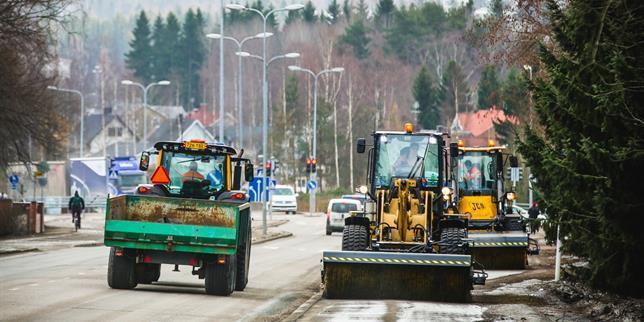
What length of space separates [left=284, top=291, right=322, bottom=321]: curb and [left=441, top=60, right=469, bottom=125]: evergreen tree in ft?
241

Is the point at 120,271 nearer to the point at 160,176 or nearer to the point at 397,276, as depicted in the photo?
the point at 160,176

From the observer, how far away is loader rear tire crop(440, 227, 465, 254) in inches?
865

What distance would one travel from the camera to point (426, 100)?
105m

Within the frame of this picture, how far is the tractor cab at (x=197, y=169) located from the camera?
2342cm

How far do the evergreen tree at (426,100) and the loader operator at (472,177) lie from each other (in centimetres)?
6977

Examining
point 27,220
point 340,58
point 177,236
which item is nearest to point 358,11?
point 340,58

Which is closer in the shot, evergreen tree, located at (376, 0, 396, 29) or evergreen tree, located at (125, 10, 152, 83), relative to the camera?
evergreen tree, located at (376, 0, 396, 29)

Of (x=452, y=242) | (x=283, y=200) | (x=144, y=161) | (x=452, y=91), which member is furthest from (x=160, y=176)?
(x=452, y=91)

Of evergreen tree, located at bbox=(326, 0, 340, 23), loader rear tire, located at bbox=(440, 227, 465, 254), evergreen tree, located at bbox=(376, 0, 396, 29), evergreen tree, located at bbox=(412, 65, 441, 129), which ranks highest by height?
evergreen tree, located at bbox=(326, 0, 340, 23)

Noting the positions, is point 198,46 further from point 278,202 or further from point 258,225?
point 258,225

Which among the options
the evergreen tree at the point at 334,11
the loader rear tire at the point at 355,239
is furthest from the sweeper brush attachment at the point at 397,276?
the evergreen tree at the point at 334,11

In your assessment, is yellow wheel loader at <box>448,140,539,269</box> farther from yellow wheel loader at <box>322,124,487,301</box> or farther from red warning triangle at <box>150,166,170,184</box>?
red warning triangle at <box>150,166,170,184</box>

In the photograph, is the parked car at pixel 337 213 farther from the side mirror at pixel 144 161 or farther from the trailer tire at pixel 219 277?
the trailer tire at pixel 219 277

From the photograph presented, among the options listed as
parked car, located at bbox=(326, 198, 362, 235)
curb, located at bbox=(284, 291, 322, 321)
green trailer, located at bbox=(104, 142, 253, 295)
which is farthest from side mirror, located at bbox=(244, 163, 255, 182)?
parked car, located at bbox=(326, 198, 362, 235)
